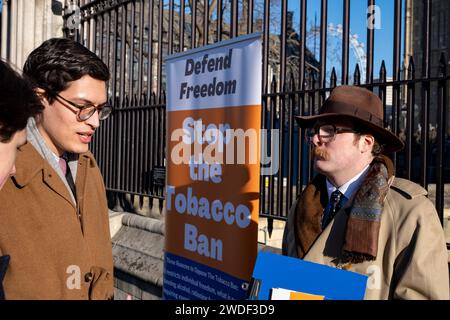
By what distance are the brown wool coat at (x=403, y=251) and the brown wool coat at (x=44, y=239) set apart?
0.90 metres

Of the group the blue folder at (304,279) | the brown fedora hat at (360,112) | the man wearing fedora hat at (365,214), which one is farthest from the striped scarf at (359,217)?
the blue folder at (304,279)

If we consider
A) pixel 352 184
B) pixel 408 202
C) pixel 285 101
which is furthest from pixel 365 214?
pixel 285 101

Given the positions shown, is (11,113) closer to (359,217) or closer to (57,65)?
(57,65)

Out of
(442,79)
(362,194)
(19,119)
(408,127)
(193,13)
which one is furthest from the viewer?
(193,13)

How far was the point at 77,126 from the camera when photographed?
2.20 meters

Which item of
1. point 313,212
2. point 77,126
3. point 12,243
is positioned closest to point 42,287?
point 12,243

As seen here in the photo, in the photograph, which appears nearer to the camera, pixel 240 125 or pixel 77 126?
pixel 77 126

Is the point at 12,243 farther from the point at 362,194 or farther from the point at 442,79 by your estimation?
the point at 442,79

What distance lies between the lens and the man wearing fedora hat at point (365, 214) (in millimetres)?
1920

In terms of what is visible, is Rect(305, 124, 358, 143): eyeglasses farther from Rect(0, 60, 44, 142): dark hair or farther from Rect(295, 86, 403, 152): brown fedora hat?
Rect(0, 60, 44, 142): dark hair

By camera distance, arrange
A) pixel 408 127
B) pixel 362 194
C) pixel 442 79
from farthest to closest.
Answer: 1. pixel 408 127
2. pixel 442 79
3. pixel 362 194

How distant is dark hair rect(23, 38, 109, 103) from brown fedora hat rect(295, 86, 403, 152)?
1049mm
